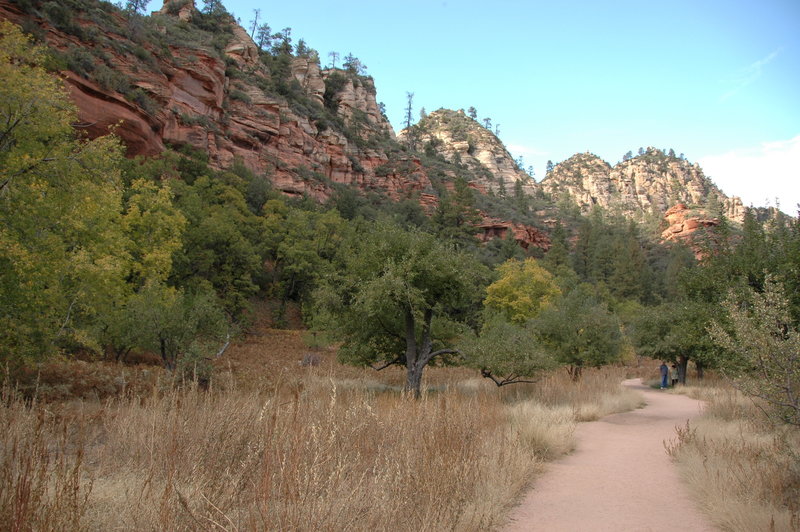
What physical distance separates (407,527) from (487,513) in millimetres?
1579

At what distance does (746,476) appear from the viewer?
5934 mm

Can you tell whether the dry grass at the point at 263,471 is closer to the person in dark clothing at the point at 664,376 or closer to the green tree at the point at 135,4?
the person in dark clothing at the point at 664,376

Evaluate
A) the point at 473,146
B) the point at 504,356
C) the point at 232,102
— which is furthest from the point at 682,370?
the point at 473,146

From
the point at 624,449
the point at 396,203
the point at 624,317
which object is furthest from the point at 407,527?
the point at 396,203

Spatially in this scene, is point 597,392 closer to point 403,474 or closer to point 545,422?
point 545,422

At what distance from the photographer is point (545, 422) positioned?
9781mm

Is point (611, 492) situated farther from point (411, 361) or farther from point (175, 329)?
point (175, 329)

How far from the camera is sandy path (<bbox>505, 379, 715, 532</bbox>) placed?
5426 millimetres

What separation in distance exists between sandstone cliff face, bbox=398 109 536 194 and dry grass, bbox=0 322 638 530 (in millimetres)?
147143

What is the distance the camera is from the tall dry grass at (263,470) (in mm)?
2830

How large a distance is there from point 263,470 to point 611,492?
5.73 metres

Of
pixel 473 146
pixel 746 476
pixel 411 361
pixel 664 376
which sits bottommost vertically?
pixel 664 376

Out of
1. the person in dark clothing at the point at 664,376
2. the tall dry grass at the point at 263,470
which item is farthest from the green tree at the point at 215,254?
the person in dark clothing at the point at 664,376

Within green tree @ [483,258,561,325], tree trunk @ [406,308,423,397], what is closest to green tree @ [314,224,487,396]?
tree trunk @ [406,308,423,397]
